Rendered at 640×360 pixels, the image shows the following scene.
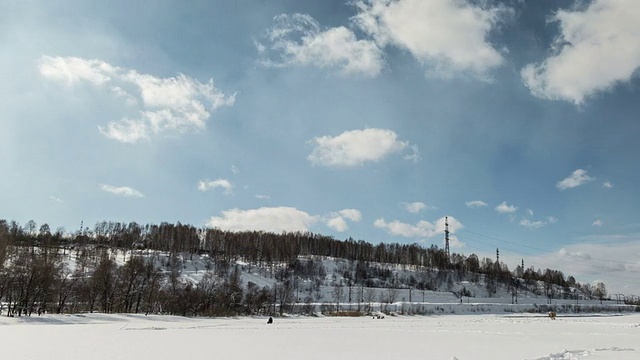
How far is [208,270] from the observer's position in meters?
136

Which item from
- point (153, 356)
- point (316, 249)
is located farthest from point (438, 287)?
point (153, 356)

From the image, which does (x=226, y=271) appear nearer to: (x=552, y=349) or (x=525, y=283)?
(x=552, y=349)

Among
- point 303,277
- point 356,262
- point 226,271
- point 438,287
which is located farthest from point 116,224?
point 438,287

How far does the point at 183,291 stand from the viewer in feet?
249

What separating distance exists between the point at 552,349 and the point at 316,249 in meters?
160

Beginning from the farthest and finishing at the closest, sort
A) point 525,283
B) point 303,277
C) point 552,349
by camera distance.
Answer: point 525,283
point 303,277
point 552,349

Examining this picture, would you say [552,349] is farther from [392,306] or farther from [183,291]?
[392,306]

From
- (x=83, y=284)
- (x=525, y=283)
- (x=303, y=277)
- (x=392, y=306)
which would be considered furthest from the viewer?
(x=525, y=283)

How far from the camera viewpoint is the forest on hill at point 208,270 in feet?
227

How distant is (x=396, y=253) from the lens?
19762cm

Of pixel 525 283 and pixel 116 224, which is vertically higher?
pixel 116 224

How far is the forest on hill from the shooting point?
6925 centimetres

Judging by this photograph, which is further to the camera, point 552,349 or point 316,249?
point 316,249

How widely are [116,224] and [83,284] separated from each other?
351 ft
